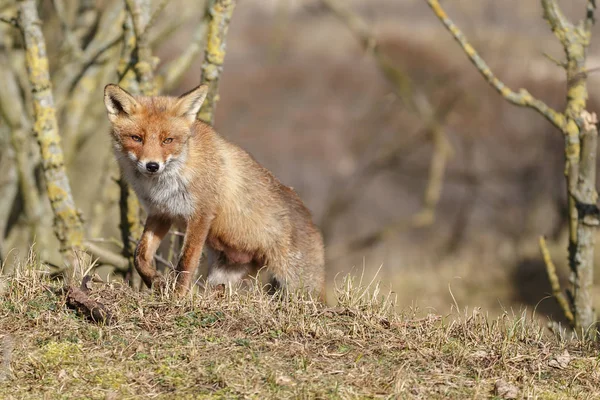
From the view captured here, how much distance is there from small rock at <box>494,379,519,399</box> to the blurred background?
736 centimetres

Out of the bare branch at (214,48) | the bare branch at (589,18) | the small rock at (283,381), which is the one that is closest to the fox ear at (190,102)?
the bare branch at (214,48)

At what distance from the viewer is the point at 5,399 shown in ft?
13.6

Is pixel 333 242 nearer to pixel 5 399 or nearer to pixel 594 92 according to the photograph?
pixel 594 92

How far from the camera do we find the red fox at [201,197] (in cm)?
646

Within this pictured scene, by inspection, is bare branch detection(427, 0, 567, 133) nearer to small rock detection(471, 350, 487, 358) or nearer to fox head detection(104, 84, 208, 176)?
fox head detection(104, 84, 208, 176)

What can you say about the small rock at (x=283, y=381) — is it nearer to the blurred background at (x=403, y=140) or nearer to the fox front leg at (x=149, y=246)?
the fox front leg at (x=149, y=246)

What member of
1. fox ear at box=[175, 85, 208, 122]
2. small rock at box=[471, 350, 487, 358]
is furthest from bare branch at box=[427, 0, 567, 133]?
small rock at box=[471, 350, 487, 358]

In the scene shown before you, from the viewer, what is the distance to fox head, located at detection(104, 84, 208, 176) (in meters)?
6.34

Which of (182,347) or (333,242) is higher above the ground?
(182,347)

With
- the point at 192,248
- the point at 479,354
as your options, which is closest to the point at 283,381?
the point at 479,354

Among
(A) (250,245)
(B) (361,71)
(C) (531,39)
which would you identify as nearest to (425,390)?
(A) (250,245)

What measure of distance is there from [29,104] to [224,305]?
11.1 m

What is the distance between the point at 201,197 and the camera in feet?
21.7

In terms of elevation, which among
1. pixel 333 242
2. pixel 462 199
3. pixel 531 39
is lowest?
pixel 333 242
